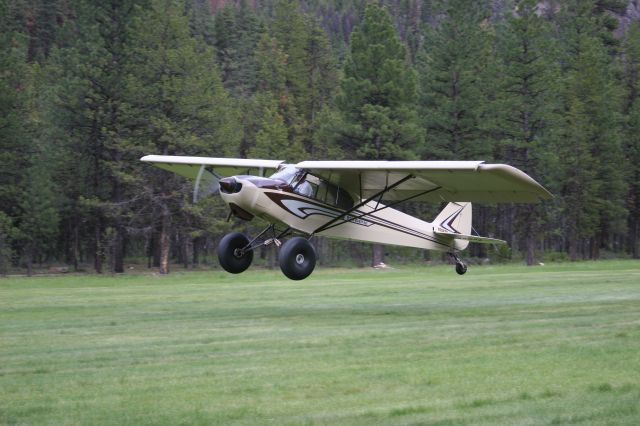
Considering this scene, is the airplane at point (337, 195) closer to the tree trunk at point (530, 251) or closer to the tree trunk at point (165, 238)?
the tree trunk at point (165, 238)

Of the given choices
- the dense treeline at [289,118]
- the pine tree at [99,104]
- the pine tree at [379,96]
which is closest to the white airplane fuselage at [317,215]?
the dense treeline at [289,118]

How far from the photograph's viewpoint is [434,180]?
20438 millimetres

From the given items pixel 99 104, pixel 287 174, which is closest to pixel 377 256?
pixel 99 104

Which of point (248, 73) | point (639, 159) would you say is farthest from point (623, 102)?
point (248, 73)

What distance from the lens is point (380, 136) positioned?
55.0 m

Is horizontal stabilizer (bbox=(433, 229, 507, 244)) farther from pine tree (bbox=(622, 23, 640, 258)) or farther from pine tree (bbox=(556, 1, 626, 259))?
pine tree (bbox=(622, 23, 640, 258))

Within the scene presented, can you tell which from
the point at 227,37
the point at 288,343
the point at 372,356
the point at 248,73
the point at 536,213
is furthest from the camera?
the point at 227,37

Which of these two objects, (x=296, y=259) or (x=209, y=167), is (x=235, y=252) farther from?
(x=209, y=167)

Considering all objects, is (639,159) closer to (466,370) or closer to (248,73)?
(248,73)

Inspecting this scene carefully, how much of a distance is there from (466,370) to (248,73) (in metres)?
82.1

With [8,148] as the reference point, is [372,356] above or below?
below

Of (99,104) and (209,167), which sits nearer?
(209,167)

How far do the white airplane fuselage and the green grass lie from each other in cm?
191

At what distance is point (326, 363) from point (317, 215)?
9.02 m
